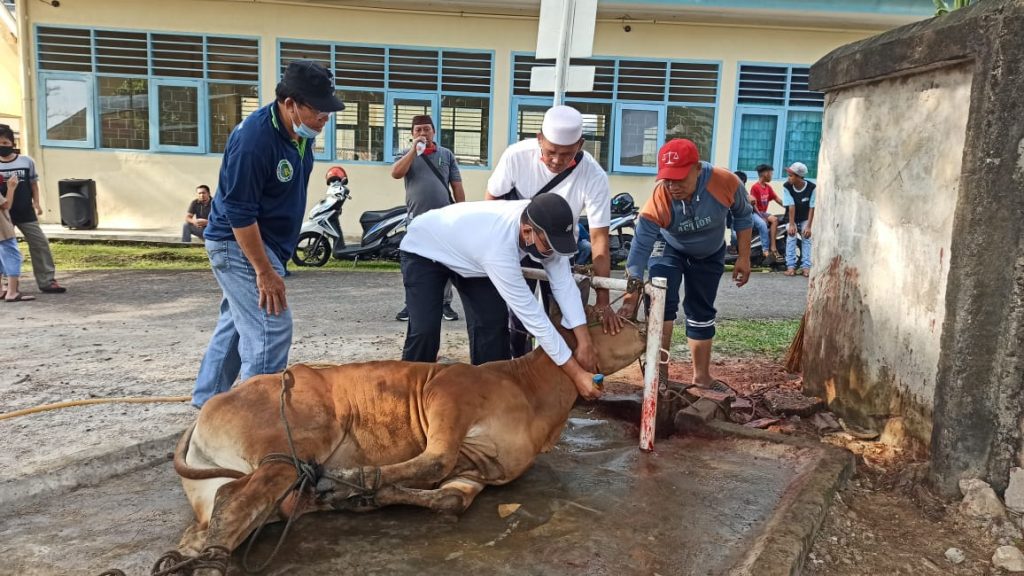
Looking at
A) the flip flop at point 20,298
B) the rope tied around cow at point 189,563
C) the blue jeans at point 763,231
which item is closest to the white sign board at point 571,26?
the rope tied around cow at point 189,563

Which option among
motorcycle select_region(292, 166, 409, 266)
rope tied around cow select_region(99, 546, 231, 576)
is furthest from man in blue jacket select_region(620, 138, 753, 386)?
motorcycle select_region(292, 166, 409, 266)

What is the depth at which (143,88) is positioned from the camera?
46.3ft

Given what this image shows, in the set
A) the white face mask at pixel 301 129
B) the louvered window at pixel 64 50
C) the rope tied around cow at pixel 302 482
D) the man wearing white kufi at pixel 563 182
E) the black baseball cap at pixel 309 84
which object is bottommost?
the rope tied around cow at pixel 302 482

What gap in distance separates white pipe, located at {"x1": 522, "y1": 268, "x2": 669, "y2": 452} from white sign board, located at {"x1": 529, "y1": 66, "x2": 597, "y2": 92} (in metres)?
2.82

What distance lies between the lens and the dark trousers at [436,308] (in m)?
4.17

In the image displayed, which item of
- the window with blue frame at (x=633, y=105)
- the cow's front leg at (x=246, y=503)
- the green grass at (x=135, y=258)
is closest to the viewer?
the cow's front leg at (x=246, y=503)

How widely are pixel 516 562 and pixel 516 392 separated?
0.81 m

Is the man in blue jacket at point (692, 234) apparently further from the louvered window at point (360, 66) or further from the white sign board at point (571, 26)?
the louvered window at point (360, 66)

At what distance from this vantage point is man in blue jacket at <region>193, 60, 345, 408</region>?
3.74 meters

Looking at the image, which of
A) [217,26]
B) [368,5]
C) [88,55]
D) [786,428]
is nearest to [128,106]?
[88,55]

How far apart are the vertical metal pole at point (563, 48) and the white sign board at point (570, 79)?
0.22 ft

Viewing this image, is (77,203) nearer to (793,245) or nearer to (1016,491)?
(793,245)

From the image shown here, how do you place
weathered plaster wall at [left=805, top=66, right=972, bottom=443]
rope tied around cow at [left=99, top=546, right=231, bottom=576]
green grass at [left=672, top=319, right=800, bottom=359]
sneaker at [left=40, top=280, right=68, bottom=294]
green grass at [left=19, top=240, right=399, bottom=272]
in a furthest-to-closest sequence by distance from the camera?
1. green grass at [left=19, top=240, right=399, bottom=272]
2. sneaker at [left=40, top=280, right=68, bottom=294]
3. green grass at [left=672, top=319, right=800, bottom=359]
4. weathered plaster wall at [left=805, top=66, right=972, bottom=443]
5. rope tied around cow at [left=99, top=546, right=231, bottom=576]

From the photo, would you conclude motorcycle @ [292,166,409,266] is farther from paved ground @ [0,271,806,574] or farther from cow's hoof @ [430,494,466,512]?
cow's hoof @ [430,494,466,512]
